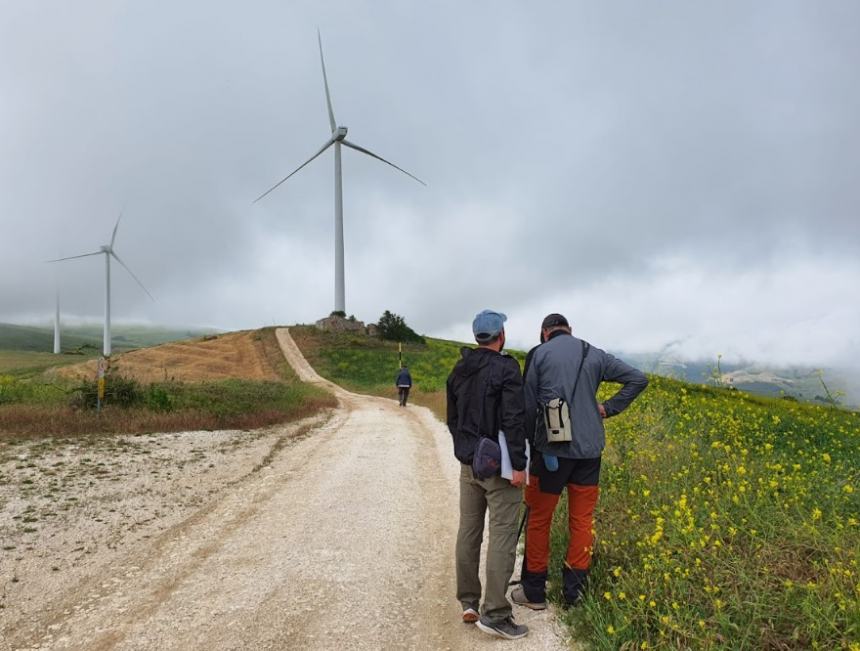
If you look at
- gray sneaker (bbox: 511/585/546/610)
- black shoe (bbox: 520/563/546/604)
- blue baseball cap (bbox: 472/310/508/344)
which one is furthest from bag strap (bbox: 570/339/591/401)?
gray sneaker (bbox: 511/585/546/610)

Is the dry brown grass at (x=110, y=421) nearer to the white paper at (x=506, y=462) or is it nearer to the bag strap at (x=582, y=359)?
the white paper at (x=506, y=462)

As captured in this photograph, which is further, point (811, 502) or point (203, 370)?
point (203, 370)

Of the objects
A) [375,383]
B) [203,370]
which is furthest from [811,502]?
[203,370]

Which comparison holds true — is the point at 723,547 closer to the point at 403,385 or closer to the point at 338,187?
the point at 403,385

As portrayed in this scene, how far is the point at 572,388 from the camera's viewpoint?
204 inches

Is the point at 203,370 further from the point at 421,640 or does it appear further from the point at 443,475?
the point at 421,640

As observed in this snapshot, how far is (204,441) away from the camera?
550 inches

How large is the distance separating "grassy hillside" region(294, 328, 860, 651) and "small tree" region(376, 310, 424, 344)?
2165 inches

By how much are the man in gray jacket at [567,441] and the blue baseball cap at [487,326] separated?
0.53 m

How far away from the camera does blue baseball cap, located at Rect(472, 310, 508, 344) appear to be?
5098 mm

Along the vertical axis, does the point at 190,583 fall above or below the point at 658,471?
below

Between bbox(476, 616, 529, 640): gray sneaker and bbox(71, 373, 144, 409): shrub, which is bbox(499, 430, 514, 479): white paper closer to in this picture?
bbox(476, 616, 529, 640): gray sneaker

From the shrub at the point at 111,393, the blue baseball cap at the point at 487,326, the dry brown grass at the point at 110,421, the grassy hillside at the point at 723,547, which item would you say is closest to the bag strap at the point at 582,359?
the blue baseball cap at the point at 487,326

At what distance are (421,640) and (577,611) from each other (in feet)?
4.68
